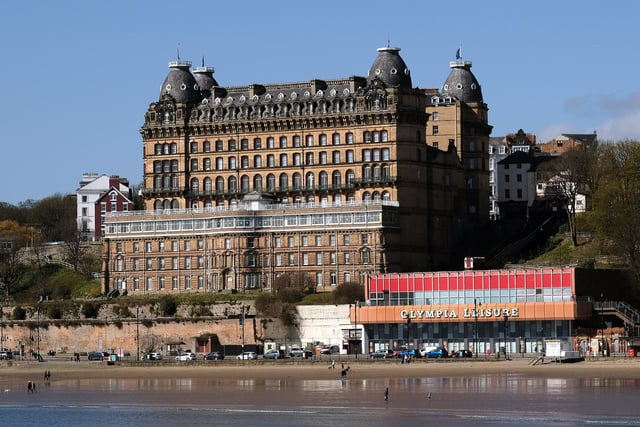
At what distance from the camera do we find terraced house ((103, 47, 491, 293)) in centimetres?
17825

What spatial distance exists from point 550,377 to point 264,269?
177 ft

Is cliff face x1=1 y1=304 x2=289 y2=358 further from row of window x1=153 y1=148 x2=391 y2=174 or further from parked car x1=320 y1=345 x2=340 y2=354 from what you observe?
row of window x1=153 y1=148 x2=391 y2=174

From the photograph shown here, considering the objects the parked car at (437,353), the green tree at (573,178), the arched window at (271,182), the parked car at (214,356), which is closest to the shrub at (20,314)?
the parked car at (214,356)

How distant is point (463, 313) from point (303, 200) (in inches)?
1354

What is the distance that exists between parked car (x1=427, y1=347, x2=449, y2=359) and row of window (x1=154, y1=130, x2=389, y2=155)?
35.9m

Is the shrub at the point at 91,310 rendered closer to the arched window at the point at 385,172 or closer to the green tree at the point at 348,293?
the green tree at the point at 348,293

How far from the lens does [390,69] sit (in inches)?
7190

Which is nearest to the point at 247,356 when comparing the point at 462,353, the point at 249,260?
the point at 462,353

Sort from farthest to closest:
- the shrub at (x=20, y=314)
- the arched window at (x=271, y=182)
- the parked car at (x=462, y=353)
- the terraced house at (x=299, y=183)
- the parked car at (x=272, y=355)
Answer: the arched window at (x=271, y=182) < the shrub at (x=20, y=314) < the terraced house at (x=299, y=183) < the parked car at (x=272, y=355) < the parked car at (x=462, y=353)

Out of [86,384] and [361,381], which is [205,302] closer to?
[86,384]

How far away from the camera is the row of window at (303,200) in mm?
181500

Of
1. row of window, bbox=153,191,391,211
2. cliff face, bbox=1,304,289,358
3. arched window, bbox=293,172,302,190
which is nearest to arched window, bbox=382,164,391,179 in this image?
row of window, bbox=153,191,391,211

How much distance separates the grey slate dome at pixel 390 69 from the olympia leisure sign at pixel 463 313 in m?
31.0

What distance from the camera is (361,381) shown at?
5261 inches
